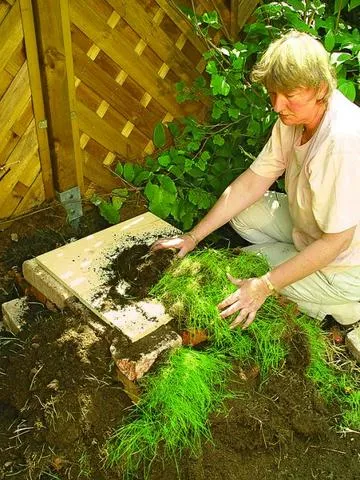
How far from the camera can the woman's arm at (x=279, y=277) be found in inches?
84.8

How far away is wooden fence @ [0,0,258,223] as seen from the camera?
263cm

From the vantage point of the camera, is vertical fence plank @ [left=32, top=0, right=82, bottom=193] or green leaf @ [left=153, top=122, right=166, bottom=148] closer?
vertical fence plank @ [left=32, top=0, right=82, bottom=193]

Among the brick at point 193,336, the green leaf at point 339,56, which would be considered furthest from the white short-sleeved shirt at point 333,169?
the brick at point 193,336

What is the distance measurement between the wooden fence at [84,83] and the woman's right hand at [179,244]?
2.87 feet

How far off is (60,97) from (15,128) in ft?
0.93

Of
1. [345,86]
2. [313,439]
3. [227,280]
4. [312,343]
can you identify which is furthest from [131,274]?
[345,86]

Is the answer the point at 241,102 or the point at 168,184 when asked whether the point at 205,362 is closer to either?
the point at 168,184

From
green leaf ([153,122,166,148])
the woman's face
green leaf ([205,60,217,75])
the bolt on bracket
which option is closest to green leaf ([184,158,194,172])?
green leaf ([153,122,166,148])

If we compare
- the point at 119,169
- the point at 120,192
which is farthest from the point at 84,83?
the point at 120,192

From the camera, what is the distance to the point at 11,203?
2957 mm

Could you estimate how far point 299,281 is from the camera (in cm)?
257

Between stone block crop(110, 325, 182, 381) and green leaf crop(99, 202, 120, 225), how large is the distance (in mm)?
1193

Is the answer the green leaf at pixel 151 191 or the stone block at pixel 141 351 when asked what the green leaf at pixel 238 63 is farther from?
the stone block at pixel 141 351

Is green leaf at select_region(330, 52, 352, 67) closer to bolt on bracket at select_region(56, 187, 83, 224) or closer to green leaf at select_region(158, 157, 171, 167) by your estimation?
green leaf at select_region(158, 157, 171, 167)
